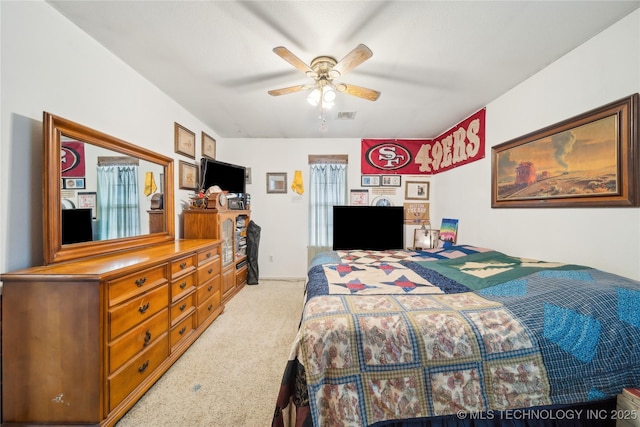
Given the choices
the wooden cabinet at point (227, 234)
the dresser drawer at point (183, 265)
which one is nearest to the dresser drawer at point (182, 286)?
the dresser drawer at point (183, 265)

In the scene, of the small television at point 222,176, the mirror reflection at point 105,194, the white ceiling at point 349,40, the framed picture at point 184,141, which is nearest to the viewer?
the white ceiling at point 349,40

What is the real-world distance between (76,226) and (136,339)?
34.3 inches

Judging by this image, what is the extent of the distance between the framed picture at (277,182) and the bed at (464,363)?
3.11 metres

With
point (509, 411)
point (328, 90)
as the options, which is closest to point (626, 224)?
point (509, 411)

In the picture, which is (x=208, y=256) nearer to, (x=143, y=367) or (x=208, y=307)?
(x=208, y=307)

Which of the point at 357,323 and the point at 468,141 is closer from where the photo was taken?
the point at 357,323

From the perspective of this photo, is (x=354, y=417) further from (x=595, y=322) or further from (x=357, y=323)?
(x=595, y=322)

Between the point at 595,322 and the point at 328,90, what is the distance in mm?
2049

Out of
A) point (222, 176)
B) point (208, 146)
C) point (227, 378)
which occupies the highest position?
point (208, 146)

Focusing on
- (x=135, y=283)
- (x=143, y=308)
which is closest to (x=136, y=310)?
(x=143, y=308)

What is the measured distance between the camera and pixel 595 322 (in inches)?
42.6

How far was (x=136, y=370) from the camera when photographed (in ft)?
4.81

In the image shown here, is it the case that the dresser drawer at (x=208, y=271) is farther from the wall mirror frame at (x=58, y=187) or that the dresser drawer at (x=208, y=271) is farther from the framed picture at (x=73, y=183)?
the framed picture at (x=73, y=183)

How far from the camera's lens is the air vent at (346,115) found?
3008mm
